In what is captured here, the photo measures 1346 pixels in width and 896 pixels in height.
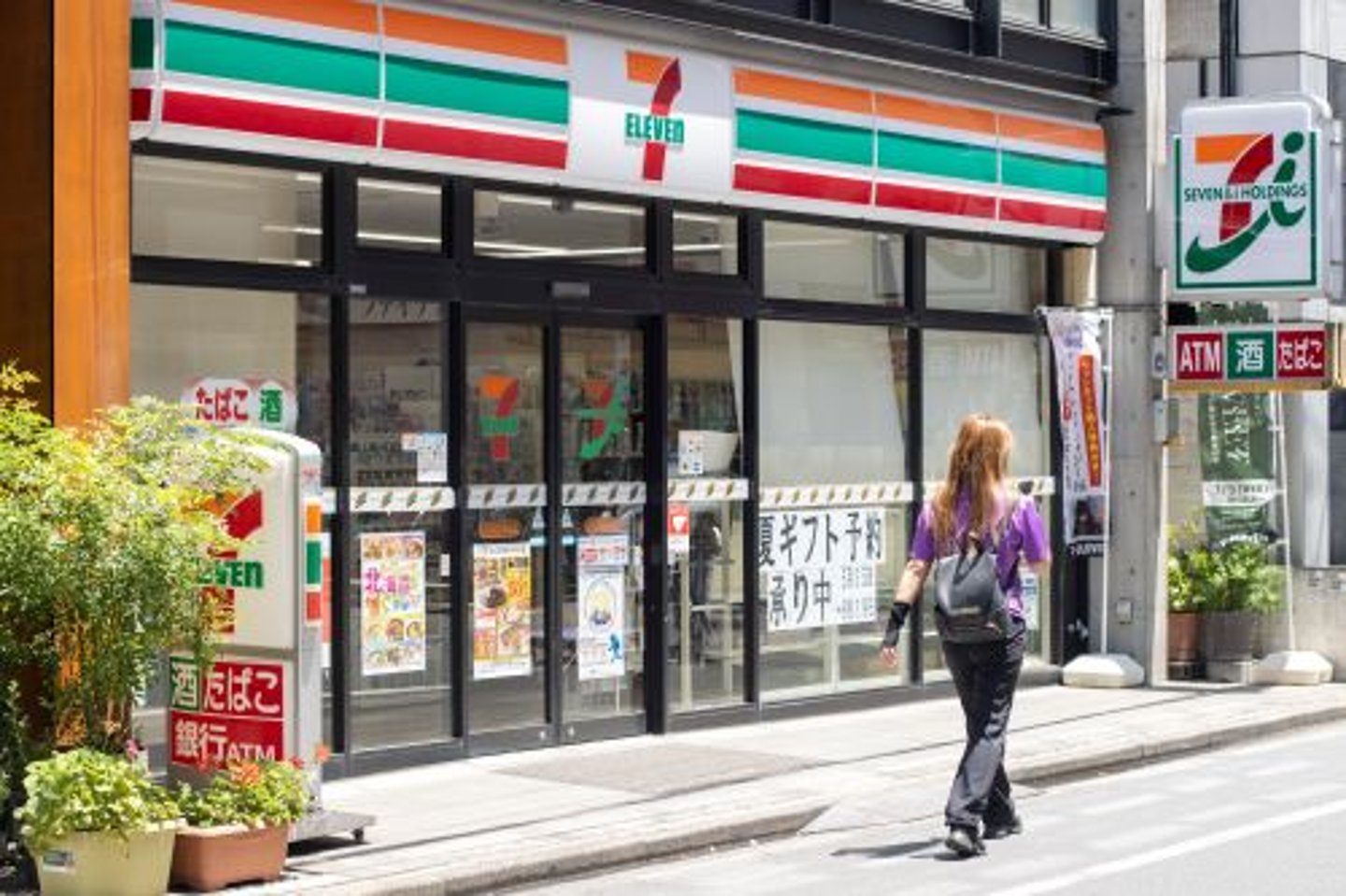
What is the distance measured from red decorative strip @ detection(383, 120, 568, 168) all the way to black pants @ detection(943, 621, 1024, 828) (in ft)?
13.5

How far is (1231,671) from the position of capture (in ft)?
59.9

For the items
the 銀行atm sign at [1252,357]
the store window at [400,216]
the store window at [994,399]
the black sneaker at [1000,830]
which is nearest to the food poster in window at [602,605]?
the store window at [400,216]

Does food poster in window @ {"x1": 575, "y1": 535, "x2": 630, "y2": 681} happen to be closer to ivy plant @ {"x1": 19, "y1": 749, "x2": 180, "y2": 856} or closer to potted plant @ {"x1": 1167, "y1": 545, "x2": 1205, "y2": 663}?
ivy plant @ {"x1": 19, "y1": 749, "x2": 180, "y2": 856}

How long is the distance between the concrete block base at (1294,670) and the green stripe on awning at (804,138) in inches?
216

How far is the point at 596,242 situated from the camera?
47.3ft

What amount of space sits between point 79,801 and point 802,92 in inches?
307

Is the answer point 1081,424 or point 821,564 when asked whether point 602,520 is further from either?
point 1081,424

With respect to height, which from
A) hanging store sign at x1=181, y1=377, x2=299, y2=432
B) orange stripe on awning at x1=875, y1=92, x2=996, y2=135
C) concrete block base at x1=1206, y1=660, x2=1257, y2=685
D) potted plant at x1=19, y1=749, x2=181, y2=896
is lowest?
concrete block base at x1=1206, y1=660, x2=1257, y2=685

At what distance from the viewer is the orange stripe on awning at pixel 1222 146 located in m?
17.4

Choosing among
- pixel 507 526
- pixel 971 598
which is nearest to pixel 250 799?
pixel 971 598

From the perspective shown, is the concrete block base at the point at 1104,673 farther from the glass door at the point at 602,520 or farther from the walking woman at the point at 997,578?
the walking woman at the point at 997,578

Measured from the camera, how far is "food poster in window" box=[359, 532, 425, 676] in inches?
514

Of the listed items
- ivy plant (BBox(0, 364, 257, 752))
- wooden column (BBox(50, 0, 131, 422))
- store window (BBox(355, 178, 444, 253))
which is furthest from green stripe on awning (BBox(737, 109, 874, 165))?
ivy plant (BBox(0, 364, 257, 752))

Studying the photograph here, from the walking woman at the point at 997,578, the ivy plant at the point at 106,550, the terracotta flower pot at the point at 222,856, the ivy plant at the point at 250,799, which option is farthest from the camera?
the walking woman at the point at 997,578
